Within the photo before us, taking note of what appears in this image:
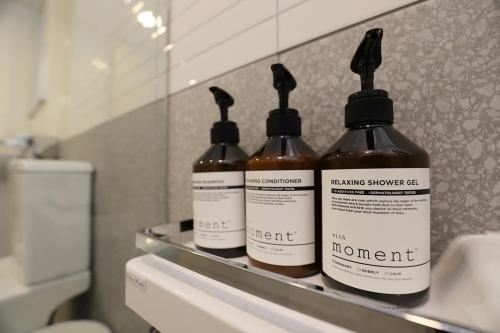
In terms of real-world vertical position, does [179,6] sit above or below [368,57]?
above

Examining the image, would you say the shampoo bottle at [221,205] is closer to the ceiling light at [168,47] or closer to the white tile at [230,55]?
the white tile at [230,55]

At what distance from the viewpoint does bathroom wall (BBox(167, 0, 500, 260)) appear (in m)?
0.19

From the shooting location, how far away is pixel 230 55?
0.38m

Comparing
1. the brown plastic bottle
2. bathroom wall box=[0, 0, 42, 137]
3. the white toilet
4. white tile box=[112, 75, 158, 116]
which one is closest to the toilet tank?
the white toilet

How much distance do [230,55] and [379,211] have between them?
0.32 meters

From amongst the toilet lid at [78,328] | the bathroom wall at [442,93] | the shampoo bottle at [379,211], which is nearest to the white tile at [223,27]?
the bathroom wall at [442,93]

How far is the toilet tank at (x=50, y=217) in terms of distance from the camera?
61 cm

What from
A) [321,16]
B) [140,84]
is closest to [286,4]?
[321,16]

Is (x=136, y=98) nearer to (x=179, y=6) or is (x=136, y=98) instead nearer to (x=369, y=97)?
(x=179, y=6)

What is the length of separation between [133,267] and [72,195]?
23.1 inches

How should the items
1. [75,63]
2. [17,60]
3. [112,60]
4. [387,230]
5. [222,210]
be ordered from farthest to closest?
[17,60] < [75,63] < [112,60] < [222,210] < [387,230]

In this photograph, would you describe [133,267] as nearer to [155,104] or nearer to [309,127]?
[309,127]

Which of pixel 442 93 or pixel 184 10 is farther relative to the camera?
pixel 184 10

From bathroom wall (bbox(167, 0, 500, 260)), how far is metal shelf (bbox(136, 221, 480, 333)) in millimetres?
112
